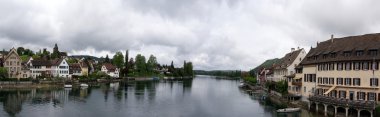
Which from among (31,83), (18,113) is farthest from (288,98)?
(31,83)

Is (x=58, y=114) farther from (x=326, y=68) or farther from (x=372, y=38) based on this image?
(x=372, y=38)

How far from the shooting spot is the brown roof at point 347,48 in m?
50.8

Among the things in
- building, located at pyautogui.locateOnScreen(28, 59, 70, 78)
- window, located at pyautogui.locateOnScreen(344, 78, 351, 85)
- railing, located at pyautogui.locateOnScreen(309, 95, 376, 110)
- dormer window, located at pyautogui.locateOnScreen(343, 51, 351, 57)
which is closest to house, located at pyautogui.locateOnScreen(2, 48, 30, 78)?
building, located at pyautogui.locateOnScreen(28, 59, 70, 78)

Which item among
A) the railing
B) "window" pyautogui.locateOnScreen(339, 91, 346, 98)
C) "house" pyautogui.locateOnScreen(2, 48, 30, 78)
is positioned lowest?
the railing

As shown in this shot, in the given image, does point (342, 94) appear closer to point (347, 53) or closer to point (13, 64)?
A: point (347, 53)

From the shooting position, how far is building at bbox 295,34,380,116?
4925cm

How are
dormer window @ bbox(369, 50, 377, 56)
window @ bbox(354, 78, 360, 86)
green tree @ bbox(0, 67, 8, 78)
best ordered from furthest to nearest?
green tree @ bbox(0, 67, 8, 78) < window @ bbox(354, 78, 360, 86) < dormer window @ bbox(369, 50, 377, 56)

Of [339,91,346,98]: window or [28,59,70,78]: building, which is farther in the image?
[28,59,70,78]: building

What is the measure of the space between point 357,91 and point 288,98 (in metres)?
22.8

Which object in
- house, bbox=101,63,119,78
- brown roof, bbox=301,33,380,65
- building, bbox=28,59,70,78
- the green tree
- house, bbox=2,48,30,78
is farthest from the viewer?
house, bbox=101,63,119,78

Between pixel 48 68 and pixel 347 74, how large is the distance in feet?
403

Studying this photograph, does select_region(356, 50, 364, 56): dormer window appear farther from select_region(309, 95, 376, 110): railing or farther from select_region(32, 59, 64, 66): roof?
select_region(32, 59, 64, 66): roof

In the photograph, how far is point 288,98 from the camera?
73.9 meters

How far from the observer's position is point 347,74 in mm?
53000
